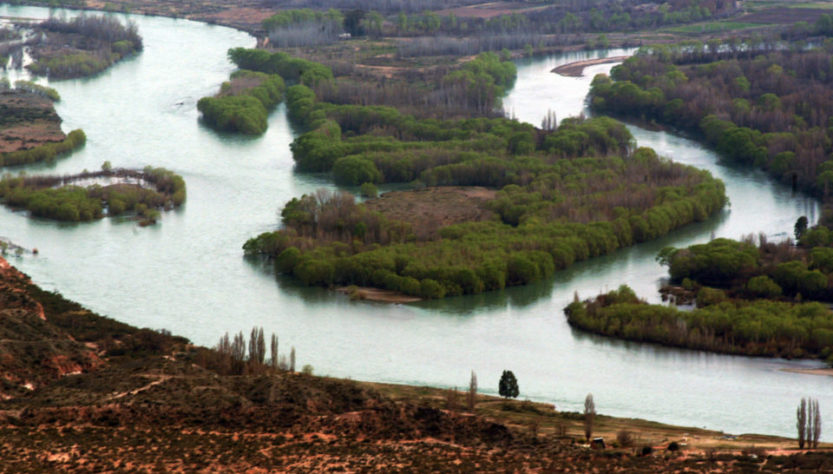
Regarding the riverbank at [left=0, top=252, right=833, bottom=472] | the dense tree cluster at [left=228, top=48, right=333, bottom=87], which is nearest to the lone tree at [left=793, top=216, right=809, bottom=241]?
the riverbank at [left=0, top=252, right=833, bottom=472]

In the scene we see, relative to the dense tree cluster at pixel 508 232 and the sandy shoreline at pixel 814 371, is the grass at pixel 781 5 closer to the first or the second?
the dense tree cluster at pixel 508 232

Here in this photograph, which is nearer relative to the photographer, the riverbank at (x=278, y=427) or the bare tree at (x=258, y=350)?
the riverbank at (x=278, y=427)

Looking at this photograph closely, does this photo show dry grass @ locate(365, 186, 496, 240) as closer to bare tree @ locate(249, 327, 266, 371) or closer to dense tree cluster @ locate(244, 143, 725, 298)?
dense tree cluster @ locate(244, 143, 725, 298)

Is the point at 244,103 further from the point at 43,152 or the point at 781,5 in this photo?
the point at 781,5

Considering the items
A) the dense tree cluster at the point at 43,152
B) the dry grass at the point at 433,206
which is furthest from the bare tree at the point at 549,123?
the dense tree cluster at the point at 43,152

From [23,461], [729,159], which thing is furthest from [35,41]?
[23,461]

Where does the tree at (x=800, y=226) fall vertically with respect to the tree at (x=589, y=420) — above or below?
above

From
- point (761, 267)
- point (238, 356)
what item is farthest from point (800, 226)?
point (238, 356)
